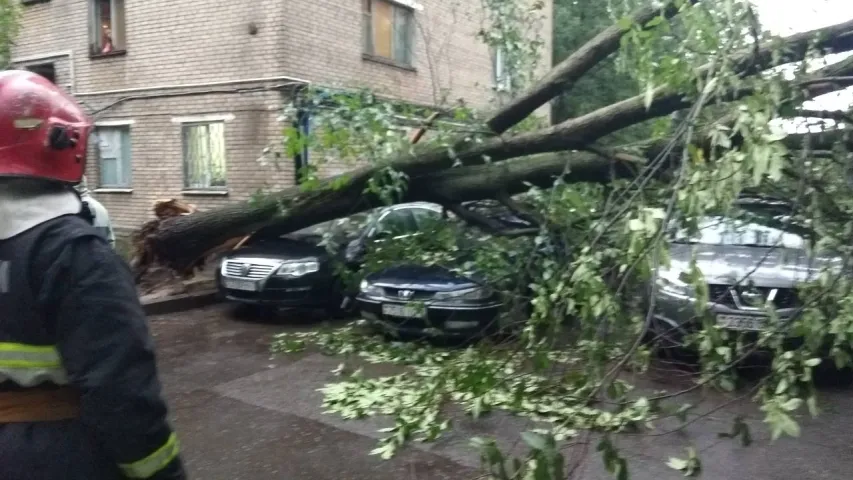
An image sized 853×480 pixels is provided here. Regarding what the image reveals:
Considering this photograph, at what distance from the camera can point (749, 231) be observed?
7945 millimetres

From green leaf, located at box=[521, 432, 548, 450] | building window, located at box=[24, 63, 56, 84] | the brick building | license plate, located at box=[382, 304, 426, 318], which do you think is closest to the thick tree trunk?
license plate, located at box=[382, 304, 426, 318]

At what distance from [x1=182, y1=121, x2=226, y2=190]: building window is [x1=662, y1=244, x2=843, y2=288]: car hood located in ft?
29.3

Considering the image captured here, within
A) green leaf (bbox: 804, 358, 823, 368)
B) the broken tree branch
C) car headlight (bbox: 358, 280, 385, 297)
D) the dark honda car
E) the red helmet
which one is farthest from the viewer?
the dark honda car

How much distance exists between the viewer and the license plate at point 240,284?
10.0 metres

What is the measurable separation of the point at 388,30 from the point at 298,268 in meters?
7.30

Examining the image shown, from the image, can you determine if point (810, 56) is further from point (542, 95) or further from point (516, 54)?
point (516, 54)

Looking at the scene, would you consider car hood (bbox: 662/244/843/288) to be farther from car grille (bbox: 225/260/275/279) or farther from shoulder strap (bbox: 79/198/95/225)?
car grille (bbox: 225/260/275/279)

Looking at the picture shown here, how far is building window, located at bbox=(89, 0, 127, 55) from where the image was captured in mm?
15477

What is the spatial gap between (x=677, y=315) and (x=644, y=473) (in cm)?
219

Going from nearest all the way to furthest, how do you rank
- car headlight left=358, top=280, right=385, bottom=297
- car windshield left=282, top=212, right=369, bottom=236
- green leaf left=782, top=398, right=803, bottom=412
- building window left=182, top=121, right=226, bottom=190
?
green leaf left=782, top=398, right=803, bottom=412
car headlight left=358, top=280, right=385, bottom=297
car windshield left=282, top=212, right=369, bottom=236
building window left=182, top=121, right=226, bottom=190

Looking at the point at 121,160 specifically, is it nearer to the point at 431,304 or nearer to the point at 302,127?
the point at 302,127

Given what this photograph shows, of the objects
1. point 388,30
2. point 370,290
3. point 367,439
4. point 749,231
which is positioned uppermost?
point 388,30

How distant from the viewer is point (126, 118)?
15.5 metres

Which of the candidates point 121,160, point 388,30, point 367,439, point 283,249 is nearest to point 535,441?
point 367,439
